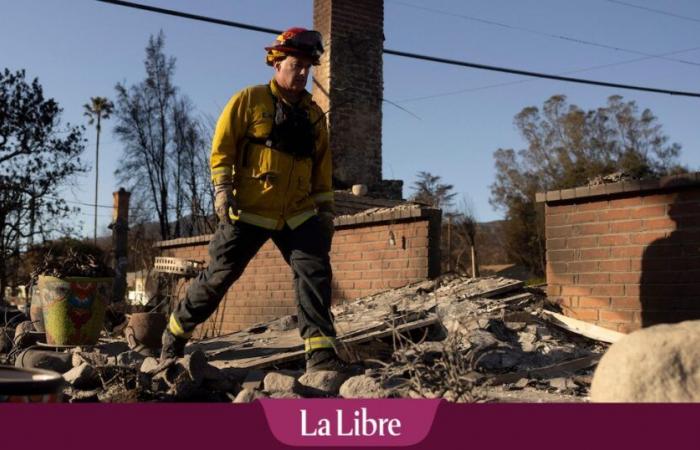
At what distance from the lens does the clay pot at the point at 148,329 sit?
227 inches

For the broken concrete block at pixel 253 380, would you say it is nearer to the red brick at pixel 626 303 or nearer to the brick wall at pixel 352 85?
the red brick at pixel 626 303

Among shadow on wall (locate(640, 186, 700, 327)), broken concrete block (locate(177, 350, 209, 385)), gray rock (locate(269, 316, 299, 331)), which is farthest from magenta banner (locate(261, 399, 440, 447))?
gray rock (locate(269, 316, 299, 331))

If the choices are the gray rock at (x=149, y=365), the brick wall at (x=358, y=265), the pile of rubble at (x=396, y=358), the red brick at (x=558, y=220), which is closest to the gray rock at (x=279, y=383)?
the pile of rubble at (x=396, y=358)

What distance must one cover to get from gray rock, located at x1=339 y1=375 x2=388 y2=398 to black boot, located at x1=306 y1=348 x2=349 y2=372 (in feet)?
1.40

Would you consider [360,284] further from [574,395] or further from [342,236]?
[574,395]

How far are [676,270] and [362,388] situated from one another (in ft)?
9.48

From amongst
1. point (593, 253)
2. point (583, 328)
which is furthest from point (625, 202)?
point (583, 328)

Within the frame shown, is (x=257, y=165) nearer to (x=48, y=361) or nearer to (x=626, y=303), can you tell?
(x=48, y=361)

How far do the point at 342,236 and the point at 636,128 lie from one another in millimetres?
29203

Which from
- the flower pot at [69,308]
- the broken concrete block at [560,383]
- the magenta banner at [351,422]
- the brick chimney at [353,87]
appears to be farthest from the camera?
the brick chimney at [353,87]

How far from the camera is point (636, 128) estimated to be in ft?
111

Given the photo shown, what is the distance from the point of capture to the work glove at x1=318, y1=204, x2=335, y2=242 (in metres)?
4.61

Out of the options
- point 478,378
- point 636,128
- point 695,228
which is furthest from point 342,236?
point 636,128

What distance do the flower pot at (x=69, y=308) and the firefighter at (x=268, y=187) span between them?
1.65m
